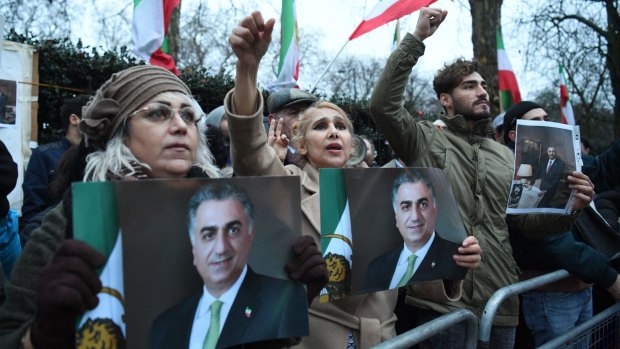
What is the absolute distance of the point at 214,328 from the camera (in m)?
1.32

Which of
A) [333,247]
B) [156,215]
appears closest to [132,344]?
[156,215]

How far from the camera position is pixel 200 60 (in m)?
28.1

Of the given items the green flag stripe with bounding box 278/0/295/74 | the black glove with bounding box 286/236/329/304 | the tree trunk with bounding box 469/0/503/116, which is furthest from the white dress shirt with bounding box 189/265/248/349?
the tree trunk with bounding box 469/0/503/116

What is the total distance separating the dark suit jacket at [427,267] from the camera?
1812 mm

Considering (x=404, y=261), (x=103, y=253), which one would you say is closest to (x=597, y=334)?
(x=404, y=261)

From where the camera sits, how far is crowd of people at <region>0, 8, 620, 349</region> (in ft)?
4.45

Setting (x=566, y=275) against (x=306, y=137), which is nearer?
(x=306, y=137)

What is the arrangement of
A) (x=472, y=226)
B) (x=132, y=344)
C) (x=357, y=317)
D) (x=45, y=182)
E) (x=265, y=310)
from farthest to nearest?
(x=45, y=182) < (x=472, y=226) < (x=357, y=317) < (x=265, y=310) < (x=132, y=344)

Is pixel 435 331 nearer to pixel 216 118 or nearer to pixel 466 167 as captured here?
pixel 466 167

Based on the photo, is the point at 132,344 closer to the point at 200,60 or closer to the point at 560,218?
the point at 560,218

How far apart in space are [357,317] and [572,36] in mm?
16929

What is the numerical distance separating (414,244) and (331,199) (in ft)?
1.37

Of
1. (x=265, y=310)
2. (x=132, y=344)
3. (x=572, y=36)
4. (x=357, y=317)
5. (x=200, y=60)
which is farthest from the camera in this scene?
(x=200, y=60)

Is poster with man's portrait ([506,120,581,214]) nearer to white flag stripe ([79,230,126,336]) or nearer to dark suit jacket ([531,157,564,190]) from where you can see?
dark suit jacket ([531,157,564,190])
